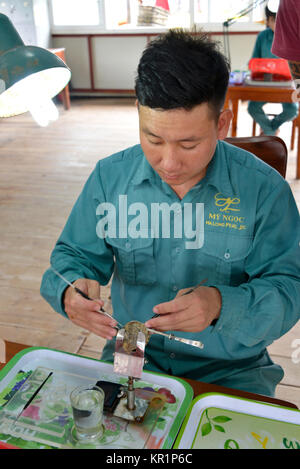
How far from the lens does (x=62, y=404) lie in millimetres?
948

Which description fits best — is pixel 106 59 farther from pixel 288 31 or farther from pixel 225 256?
pixel 225 256

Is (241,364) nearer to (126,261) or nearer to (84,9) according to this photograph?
(126,261)

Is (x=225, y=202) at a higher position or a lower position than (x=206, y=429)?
higher

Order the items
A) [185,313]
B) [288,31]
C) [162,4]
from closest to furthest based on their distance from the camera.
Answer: [185,313], [288,31], [162,4]

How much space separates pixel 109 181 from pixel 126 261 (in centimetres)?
23

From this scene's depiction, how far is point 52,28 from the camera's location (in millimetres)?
7438

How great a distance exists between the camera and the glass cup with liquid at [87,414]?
2.79 feet

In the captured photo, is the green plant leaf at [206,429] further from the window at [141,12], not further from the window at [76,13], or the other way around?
the window at [76,13]

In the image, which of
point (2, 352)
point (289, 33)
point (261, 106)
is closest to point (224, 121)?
point (2, 352)

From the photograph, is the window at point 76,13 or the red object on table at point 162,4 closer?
the red object on table at point 162,4

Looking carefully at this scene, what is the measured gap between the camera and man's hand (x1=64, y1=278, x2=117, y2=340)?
1.01 meters

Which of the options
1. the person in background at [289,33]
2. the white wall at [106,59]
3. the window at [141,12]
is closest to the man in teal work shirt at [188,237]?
the person in background at [289,33]

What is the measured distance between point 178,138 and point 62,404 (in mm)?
596

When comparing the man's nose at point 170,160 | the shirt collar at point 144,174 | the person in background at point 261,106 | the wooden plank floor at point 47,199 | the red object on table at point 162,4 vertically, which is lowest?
the wooden plank floor at point 47,199
